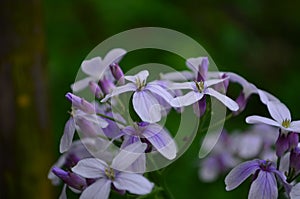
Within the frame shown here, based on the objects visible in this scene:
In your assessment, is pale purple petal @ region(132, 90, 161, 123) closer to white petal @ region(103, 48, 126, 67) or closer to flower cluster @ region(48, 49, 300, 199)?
flower cluster @ region(48, 49, 300, 199)

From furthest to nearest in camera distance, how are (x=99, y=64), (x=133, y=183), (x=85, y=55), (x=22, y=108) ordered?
(x=85, y=55) < (x=22, y=108) < (x=99, y=64) < (x=133, y=183)

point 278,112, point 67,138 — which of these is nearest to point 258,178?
point 278,112

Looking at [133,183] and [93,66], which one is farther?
[93,66]

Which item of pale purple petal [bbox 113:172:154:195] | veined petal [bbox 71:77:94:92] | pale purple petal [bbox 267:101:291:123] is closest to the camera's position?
pale purple petal [bbox 113:172:154:195]

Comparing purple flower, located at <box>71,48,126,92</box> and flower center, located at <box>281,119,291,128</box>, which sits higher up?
purple flower, located at <box>71,48,126,92</box>

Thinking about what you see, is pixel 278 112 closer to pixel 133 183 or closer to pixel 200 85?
pixel 200 85

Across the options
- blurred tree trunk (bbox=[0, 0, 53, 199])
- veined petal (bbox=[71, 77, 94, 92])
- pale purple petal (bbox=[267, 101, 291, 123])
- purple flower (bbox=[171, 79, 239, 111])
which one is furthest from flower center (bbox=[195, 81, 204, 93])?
blurred tree trunk (bbox=[0, 0, 53, 199])
